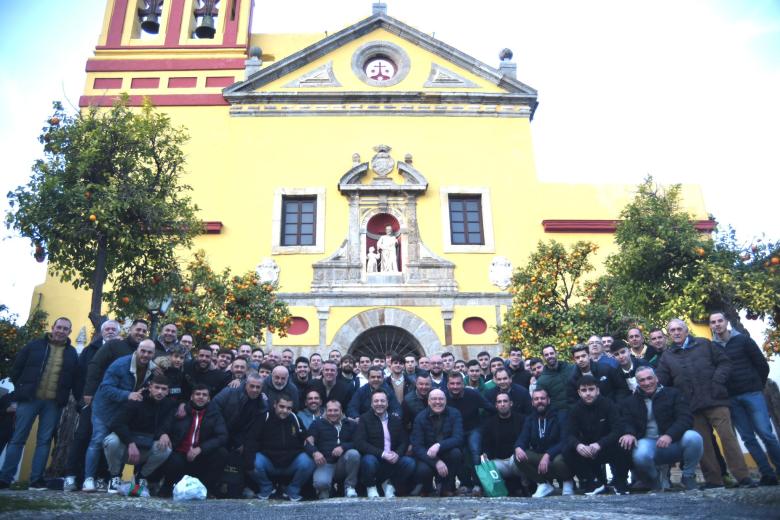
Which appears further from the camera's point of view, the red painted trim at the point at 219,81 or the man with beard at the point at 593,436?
the red painted trim at the point at 219,81

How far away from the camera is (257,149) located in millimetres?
14906

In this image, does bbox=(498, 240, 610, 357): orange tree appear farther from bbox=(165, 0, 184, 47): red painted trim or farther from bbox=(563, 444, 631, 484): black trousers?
bbox=(165, 0, 184, 47): red painted trim

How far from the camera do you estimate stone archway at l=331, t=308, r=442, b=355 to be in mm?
13062

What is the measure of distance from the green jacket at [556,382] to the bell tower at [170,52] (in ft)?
40.1

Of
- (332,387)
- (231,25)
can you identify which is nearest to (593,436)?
(332,387)

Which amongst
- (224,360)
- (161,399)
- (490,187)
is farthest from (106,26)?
(161,399)

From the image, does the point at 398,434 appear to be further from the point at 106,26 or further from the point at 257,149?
the point at 106,26

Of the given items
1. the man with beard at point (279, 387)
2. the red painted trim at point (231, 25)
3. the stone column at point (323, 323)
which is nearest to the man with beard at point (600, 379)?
the man with beard at point (279, 387)

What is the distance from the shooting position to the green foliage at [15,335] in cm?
1267

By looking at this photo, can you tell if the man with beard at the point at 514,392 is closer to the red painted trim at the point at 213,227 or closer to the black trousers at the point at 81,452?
the black trousers at the point at 81,452

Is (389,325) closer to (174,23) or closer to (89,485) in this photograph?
(89,485)

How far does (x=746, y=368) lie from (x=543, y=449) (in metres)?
2.16

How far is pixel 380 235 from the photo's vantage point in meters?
14.3

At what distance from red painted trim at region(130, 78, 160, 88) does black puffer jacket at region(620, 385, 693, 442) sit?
14803mm
